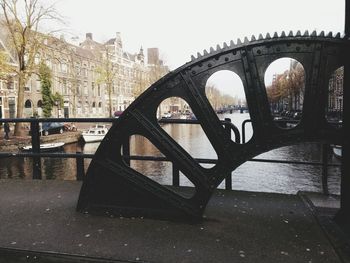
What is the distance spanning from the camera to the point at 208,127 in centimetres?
347

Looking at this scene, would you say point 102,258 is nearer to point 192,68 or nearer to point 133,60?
point 192,68

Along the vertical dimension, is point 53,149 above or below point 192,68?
below

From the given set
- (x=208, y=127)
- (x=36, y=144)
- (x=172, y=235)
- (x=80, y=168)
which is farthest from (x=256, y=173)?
(x=172, y=235)

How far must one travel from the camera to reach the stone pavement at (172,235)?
272cm

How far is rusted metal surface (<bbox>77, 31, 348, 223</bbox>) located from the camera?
316cm

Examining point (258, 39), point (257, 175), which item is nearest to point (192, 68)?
point (258, 39)

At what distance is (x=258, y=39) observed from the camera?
326 centimetres

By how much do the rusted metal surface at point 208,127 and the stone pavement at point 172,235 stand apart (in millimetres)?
228

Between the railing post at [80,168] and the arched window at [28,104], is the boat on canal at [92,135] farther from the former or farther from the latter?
the railing post at [80,168]

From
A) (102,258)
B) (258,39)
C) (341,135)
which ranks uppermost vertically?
(258,39)

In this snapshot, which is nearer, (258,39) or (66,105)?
(258,39)

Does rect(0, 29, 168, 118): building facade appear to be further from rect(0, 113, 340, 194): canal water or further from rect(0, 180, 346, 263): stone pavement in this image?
rect(0, 180, 346, 263): stone pavement

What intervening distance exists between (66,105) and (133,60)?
1621 inches

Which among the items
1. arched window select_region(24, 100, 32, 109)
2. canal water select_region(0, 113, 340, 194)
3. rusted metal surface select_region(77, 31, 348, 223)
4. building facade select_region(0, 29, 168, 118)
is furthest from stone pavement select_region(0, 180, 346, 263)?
arched window select_region(24, 100, 32, 109)
